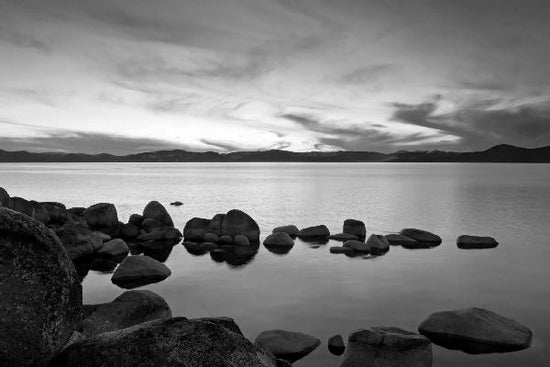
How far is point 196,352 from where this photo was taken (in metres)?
5.80

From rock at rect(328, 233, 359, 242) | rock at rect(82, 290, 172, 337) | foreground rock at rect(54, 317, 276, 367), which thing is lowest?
rock at rect(328, 233, 359, 242)

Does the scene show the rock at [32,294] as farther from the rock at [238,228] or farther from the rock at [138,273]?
the rock at [238,228]

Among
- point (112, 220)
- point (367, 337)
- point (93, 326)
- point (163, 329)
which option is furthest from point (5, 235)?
point (112, 220)

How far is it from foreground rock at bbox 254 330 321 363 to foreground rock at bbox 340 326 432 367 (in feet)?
4.81

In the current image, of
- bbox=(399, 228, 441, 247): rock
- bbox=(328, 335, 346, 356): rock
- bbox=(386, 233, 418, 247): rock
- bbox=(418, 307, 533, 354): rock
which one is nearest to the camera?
bbox=(328, 335, 346, 356): rock

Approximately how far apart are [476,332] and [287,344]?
→ 5.20m

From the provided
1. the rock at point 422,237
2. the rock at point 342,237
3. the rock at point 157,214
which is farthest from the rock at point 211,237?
the rock at point 422,237

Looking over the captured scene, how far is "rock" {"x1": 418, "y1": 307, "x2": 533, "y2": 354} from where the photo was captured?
1299cm

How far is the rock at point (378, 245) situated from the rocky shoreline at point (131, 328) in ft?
0.80

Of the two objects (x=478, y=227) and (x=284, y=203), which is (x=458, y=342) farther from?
(x=284, y=203)

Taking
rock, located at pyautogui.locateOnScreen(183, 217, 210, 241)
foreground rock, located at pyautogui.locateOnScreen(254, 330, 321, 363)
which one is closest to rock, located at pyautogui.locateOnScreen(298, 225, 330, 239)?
rock, located at pyautogui.locateOnScreen(183, 217, 210, 241)

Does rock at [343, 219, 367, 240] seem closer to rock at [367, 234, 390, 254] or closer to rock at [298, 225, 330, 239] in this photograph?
rock at [298, 225, 330, 239]

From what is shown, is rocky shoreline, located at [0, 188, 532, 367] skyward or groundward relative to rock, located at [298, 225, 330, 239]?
skyward

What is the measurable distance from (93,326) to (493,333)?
10.3m
